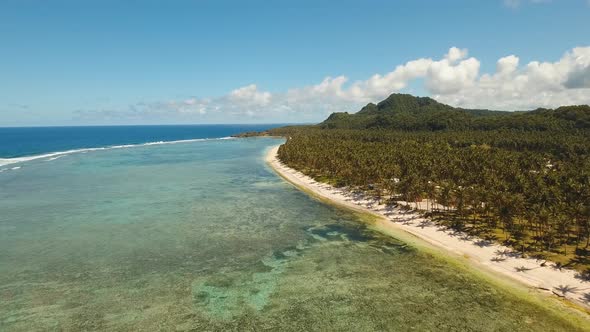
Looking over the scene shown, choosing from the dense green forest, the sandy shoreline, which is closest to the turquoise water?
the sandy shoreline

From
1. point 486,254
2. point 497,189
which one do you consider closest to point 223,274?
point 486,254

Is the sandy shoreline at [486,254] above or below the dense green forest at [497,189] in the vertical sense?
below

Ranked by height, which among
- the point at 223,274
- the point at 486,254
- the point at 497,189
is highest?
the point at 497,189

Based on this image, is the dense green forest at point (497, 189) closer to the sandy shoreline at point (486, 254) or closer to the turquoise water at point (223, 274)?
the sandy shoreline at point (486, 254)

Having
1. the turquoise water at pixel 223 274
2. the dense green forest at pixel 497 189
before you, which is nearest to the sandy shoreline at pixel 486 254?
the dense green forest at pixel 497 189

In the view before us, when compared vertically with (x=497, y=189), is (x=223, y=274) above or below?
below

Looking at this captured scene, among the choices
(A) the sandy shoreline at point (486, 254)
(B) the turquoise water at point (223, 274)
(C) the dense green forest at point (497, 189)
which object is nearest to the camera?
(B) the turquoise water at point (223, 274)

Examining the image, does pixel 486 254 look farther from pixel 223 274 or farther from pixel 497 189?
pixel 223 274

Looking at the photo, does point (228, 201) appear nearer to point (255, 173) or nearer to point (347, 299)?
point (255, 173)
